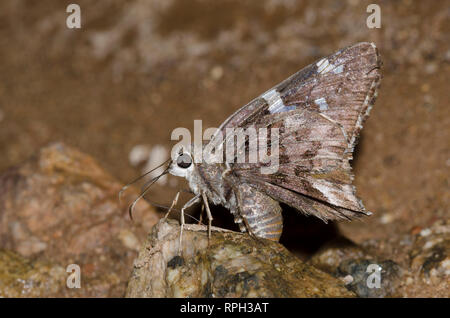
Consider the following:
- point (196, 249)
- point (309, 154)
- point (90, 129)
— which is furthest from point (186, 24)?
point (196, 249)

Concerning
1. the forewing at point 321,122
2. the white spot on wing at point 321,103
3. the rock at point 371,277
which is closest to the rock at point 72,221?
the forewing at point 321,122

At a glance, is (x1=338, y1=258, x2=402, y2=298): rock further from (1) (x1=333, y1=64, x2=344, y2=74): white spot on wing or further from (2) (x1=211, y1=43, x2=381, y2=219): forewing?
(1) (x1=333, y1=64, x2=344, y2=74): white spot on wing

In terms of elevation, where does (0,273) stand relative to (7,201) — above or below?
below

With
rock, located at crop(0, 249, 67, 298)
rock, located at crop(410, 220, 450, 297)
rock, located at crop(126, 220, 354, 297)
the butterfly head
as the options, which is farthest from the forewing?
rock, located at crop(0, 249, 67, 298)

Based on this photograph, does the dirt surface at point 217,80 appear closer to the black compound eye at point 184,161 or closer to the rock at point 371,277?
the rock at point 371,277

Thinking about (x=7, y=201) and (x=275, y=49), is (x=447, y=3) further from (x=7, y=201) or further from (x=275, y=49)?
(x=7, y=201)
